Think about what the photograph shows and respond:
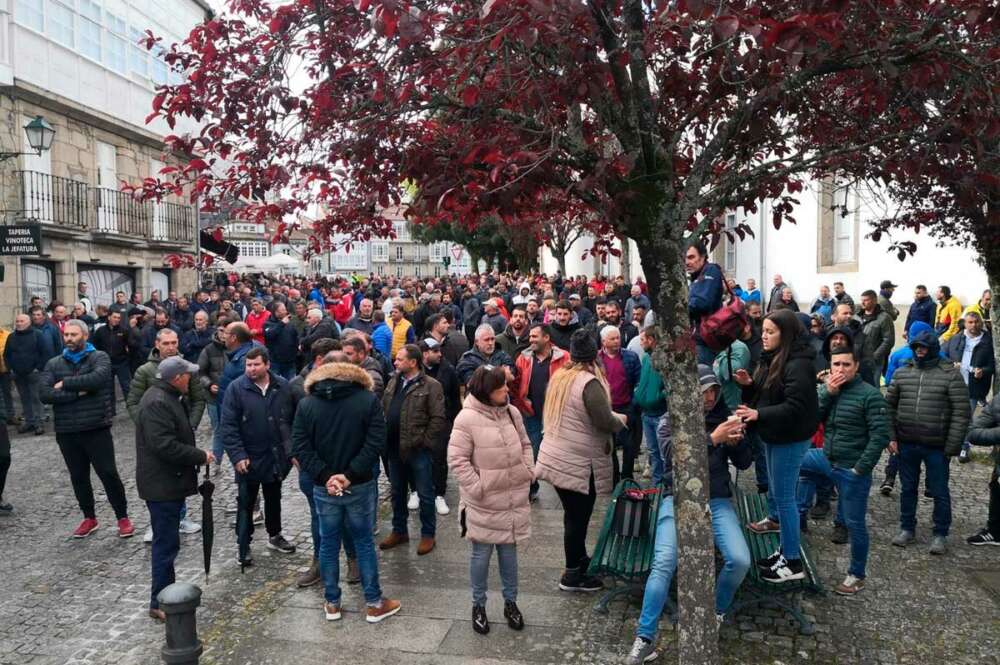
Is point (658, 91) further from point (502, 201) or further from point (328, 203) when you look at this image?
point (328, 203)

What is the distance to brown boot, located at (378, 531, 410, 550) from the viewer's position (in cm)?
659

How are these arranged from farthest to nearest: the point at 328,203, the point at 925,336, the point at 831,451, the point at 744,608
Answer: the point at 925,336 < the point at 831,451 < the point at 744,608 < the point at 328,203

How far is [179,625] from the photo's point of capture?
146 inches

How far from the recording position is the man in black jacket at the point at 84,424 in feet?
22.7

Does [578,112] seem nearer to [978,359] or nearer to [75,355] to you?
[75,355]

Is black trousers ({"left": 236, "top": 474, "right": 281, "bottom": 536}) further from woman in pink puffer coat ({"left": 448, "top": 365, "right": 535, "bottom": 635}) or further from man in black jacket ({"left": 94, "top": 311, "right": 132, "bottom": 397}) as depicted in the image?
man in black jacket ({"left": 94, "top": 311, "right": 132, "bottom": 397})

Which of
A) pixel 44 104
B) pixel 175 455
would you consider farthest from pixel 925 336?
pixel 44 104

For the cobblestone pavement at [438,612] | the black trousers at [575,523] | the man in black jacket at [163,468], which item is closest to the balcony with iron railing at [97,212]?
the cobblestone pavement at [438,612]

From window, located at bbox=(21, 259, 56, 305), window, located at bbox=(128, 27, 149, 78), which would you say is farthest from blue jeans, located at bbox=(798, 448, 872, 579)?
window, located at bbox=(128, 27, 149, 78)

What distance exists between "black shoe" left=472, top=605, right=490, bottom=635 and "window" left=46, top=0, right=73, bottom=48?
18.9 metres

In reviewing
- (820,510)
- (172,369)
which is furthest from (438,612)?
(820,510)

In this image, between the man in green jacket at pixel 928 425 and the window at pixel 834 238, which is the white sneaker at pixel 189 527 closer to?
the man in green jacket at pixel 928 425

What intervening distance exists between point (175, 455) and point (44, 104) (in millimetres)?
16270

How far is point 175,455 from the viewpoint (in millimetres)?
5383
